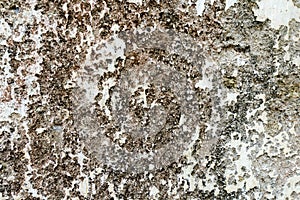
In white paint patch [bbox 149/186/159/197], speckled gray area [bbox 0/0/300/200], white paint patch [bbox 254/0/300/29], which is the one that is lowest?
white paint patch [bbox 149/186/159/197]

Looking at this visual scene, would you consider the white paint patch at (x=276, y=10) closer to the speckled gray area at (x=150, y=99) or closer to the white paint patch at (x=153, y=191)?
the speckled gray area at (x=150, y=99)

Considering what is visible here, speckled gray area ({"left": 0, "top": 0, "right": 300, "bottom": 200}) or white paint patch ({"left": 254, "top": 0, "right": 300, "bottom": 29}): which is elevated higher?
white paint patch ({"left": 254, "top": 0, "right": 300, "bottom": 29})

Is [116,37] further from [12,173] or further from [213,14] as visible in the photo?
[12,173]

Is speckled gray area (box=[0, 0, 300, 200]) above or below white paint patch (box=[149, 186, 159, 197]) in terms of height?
above

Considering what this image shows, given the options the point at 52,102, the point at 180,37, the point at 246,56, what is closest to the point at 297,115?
the point at 246,56

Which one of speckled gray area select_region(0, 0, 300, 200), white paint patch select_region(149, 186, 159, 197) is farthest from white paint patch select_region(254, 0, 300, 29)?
white paint patch select_region(149, 186, 159, 197)

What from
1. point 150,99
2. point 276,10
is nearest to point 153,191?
point 150,99

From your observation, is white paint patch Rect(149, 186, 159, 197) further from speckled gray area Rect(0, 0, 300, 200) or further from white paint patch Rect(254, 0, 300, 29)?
white paint patch Rect(254, 0, 300, 29)

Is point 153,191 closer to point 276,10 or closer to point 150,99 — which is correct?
point 150,99
